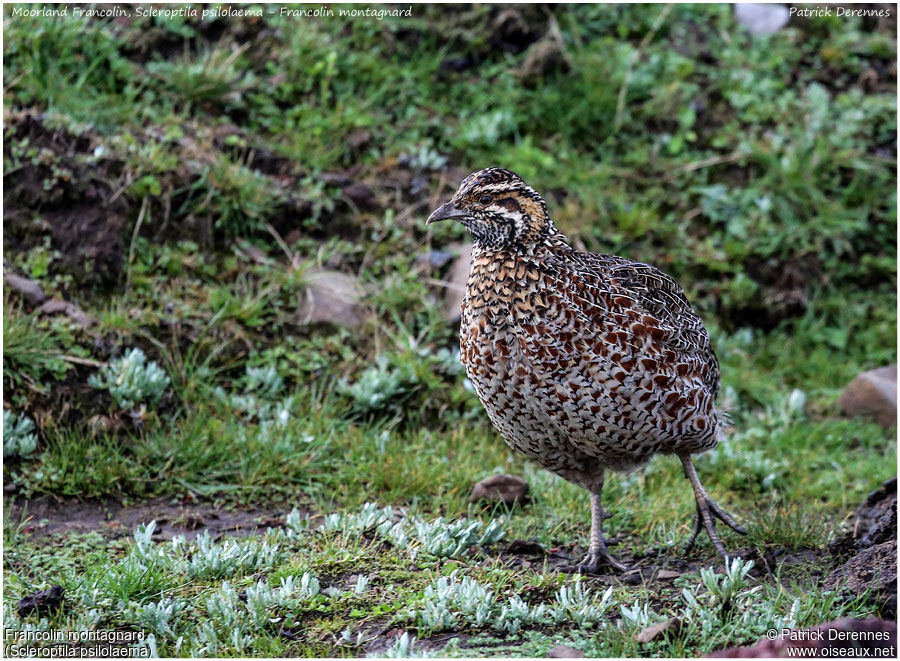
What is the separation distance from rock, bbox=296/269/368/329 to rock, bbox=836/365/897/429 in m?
3.41

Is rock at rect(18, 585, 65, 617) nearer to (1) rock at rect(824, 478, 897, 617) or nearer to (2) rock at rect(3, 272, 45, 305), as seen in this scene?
(2) rock at rect(3, 272, 45, 305)

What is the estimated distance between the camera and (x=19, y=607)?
13.3ft

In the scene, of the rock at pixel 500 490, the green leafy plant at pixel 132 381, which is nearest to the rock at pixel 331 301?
the green leafy plant at pixel 132 381

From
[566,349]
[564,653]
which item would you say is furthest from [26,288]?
[564,653]

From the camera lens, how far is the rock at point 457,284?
6.84 meters

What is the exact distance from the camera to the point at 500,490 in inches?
213

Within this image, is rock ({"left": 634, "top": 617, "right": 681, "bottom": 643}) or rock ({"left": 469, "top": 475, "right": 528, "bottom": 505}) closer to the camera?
rock ({"left": 634, "top": 617, "right": 681, "bottom": 643})

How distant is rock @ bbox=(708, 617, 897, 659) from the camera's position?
337cm

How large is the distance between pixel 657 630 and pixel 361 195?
4505 mm

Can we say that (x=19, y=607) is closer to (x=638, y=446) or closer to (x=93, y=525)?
(x=93, y=525)

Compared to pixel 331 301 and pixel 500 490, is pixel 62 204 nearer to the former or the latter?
pixel 331 301


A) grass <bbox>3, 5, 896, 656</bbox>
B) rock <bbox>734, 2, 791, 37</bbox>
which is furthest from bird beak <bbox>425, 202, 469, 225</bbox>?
rock <bbox>734, 2, 791, 37</bbox>

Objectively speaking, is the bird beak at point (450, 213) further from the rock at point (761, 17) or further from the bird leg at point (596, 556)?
the rock at point (761, 17)

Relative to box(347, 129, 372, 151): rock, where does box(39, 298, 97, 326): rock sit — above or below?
below
